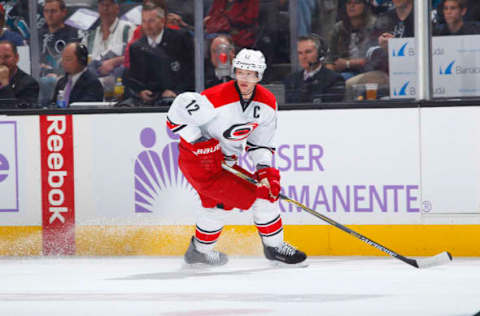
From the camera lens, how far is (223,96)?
4.47 meters

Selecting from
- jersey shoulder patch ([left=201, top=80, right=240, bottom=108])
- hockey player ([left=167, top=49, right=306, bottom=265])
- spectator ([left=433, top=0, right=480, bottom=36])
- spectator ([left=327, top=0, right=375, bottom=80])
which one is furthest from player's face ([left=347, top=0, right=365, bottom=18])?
jersey shoulder patch ([left=201, top=80, right=240, bottom=108])

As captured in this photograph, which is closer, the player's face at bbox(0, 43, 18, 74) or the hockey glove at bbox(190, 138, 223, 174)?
the hockey glove at bbox(190, 138, 223, 174)

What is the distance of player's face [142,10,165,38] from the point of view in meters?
5.11

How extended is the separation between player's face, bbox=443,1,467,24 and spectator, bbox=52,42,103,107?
1.94 metres

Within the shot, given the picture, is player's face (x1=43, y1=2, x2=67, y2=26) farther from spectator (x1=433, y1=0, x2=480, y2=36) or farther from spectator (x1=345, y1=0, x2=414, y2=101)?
spectator (x1=433, y1=0, x2=480, y2=36)

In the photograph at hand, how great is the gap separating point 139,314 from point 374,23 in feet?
7.41

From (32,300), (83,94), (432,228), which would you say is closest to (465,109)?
(432,228)

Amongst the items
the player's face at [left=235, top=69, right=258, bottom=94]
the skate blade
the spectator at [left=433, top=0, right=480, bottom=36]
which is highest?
the spectator at [left=433, top=0, right=480, bottom=36]

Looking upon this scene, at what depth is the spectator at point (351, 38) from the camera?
16.1ft

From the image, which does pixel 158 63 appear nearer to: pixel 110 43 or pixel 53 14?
pixel 110 43

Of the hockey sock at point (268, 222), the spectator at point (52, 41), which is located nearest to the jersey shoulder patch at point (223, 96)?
the hockey sock at point (268, 222)

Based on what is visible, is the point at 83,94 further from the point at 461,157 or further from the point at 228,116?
the point at 461,157

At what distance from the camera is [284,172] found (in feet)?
16.4

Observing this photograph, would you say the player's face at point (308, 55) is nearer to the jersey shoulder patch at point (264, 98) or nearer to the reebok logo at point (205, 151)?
the jersey shoulder patch at point (264, 98)
